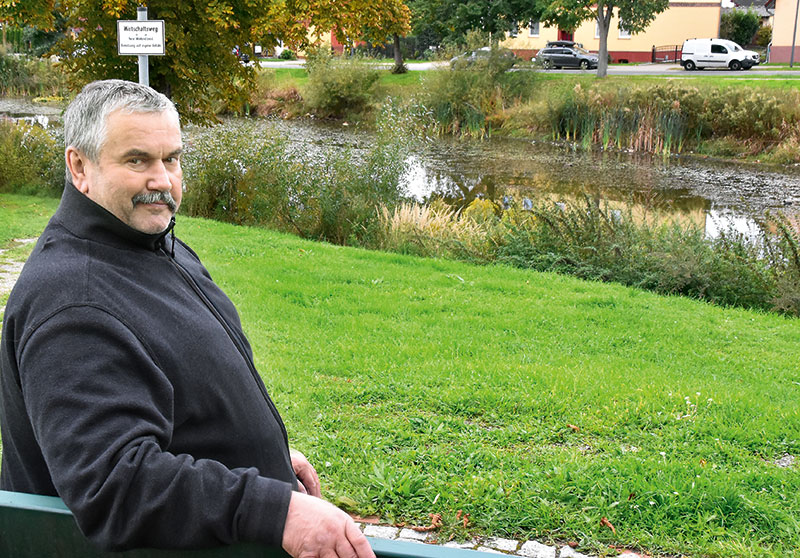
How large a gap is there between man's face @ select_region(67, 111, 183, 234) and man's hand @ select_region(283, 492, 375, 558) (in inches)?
30.0

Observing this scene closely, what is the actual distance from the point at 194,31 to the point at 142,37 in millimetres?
4525

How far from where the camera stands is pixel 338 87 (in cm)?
3706

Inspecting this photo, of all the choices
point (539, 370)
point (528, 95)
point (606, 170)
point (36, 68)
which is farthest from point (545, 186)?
point (36, 68)

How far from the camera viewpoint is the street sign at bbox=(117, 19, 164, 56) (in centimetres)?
719

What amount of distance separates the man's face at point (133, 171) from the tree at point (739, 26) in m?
60.3

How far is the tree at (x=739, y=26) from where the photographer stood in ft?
184

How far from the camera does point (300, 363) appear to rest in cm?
574

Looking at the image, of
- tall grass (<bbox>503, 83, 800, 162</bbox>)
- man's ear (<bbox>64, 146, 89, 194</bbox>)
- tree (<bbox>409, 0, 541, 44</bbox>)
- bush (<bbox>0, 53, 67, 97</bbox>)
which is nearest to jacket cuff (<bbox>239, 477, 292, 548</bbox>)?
man's ear (<bbox>64, 146, 89, 194</bbox>)

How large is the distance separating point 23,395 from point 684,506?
3059 mm

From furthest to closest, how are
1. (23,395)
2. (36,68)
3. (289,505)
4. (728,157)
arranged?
(36,68), (728,157), (23,395), (289,505)

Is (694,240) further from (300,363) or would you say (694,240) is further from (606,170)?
(606,170)

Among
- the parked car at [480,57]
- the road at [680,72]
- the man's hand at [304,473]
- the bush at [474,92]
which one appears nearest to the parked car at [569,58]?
the road at [680,72]

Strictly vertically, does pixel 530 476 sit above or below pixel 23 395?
below

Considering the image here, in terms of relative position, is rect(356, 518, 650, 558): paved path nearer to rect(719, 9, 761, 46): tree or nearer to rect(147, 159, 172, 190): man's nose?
rect(147, 159, 172, 190): man's nose
